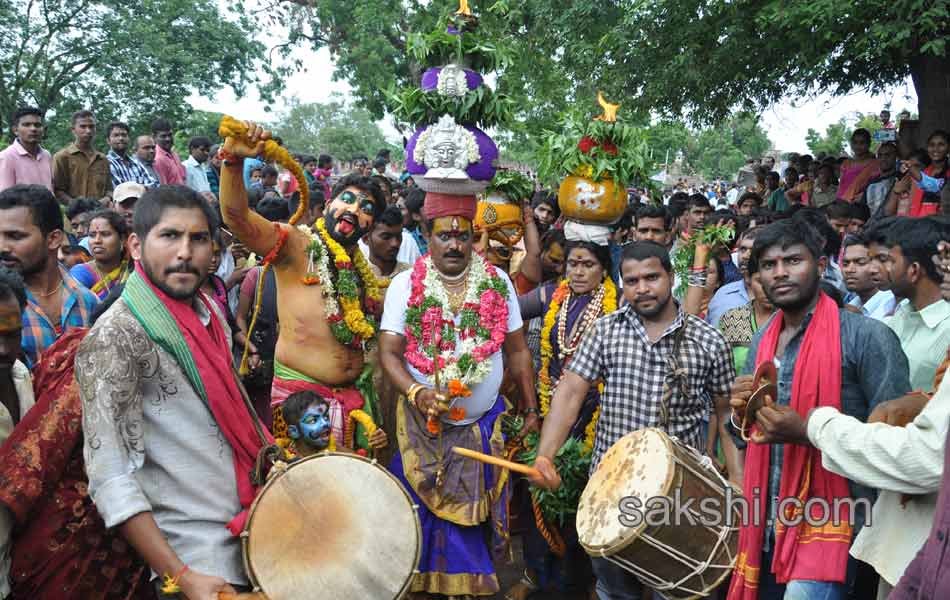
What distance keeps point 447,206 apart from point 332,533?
2.42m

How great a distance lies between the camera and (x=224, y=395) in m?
2.93

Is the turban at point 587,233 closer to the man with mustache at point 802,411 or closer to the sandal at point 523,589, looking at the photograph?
the man with mustache at point 802,411

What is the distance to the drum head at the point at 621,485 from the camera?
3.46 metres

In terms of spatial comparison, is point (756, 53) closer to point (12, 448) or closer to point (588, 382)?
point (588, 382)

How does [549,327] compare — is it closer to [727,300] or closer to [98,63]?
[727,300]

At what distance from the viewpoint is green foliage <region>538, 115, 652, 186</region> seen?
5.54 metres

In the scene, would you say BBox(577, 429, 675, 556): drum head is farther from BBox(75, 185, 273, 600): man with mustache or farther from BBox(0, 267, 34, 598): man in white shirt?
BBox(0, 267, 34, 598): man in white shirt

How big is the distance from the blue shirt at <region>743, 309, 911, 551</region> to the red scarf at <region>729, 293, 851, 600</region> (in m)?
0.04

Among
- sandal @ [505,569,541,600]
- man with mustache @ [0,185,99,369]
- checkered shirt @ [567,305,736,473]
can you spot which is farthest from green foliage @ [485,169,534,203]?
man with mustache @ [0,185,99,369]

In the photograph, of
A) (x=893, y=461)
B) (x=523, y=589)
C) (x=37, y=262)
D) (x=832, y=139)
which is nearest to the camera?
(x=893, y=461)

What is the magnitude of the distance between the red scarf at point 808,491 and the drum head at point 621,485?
580 millimetres

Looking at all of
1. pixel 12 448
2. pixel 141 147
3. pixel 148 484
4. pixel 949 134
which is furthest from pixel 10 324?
pixel 949 134

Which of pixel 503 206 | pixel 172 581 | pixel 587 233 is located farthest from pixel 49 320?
pixel 503 206

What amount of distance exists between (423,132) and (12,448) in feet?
9.77
